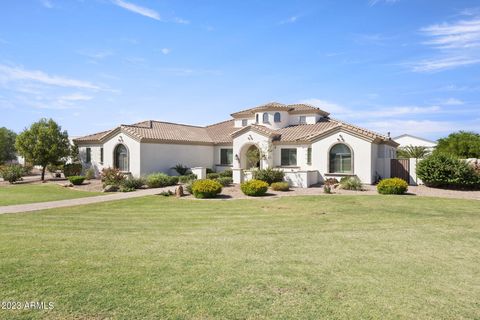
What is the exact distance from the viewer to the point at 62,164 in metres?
38.4

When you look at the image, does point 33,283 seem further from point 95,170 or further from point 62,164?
point 62,164

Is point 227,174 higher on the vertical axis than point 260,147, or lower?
lower

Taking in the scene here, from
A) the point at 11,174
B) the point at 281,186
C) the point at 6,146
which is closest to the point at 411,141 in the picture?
the point at 281,186

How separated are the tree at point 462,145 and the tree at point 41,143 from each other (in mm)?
46560

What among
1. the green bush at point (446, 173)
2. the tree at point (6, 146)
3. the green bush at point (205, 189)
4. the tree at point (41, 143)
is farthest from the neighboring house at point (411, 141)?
the tree at point (6, 146)

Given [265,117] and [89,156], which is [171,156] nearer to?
[89,156]

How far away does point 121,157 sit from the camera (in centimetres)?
3359

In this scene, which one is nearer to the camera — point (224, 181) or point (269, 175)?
point (269, 175)

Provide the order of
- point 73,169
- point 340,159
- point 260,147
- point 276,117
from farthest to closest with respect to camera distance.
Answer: point 73,169, point 276,117, point 260,147, point 340,159

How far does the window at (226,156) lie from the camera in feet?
123

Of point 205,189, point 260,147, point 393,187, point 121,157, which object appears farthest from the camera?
point 121,157

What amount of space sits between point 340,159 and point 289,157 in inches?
206

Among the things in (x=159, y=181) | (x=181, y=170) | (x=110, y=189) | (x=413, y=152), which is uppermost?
(x=413, y=152)

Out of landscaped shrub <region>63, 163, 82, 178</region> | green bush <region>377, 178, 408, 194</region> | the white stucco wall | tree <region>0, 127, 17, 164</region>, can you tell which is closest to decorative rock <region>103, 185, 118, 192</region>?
the white stucco wall
